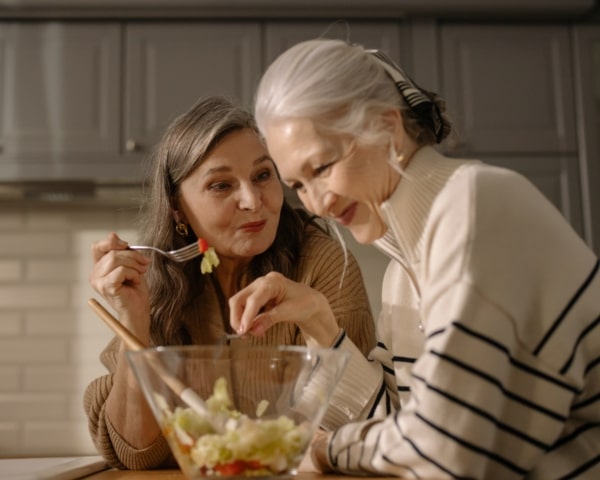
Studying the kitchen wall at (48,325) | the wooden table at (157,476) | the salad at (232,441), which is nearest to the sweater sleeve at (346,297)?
the wooden table at (157,476)

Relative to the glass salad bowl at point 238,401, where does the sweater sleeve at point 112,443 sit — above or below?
below

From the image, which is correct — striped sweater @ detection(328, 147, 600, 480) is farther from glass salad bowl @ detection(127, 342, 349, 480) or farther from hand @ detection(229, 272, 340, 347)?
hand @ detection(229, 272, 340, 347)

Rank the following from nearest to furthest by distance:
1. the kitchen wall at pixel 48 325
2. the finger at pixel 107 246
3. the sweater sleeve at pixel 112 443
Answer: the sweater sleeve at pixel 112 443, the finger at pixel 107 246, the kitchen wall at pixel 48 325

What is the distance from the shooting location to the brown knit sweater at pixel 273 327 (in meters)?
1.47

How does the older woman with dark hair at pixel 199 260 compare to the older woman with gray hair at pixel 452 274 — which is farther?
the older woman with dark hair at pixel 199 260

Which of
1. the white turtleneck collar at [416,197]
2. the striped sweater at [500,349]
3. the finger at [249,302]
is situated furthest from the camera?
the finger at [249,302]

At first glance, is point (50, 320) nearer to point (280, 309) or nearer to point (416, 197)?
point (280, 309)

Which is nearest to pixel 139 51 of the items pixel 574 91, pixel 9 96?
pixel 9 96

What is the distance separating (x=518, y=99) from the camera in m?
2.60

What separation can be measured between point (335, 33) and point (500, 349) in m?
1.92

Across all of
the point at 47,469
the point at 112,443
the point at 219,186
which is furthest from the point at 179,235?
the point at 47,469

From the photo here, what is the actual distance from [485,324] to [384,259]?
187 centimetres

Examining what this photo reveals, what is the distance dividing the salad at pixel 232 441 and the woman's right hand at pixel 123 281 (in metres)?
0.57

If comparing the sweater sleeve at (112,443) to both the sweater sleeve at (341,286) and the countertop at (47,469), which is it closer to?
the countertop at (47,469)
